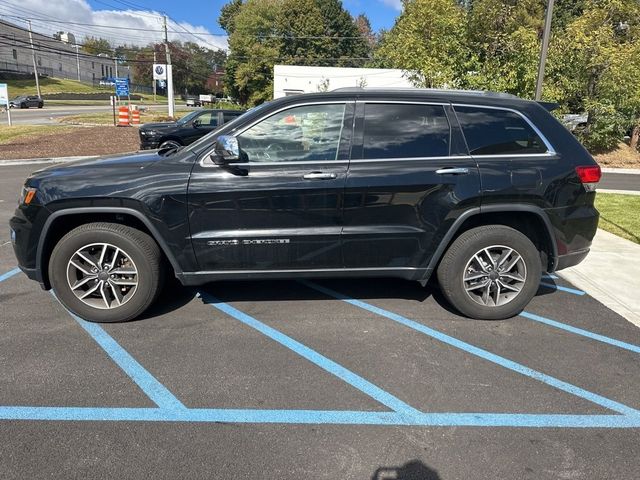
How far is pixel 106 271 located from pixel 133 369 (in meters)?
0.96

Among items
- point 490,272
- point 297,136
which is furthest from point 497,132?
point 297,136

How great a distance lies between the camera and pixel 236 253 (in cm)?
385

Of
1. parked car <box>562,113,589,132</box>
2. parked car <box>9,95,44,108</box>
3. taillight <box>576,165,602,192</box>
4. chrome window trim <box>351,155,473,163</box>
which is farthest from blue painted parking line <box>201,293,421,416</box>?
parked car <box>9,95,44,108</box>

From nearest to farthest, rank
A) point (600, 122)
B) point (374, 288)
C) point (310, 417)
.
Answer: point (310, 417) → point (374, 288) → point (600, 122)

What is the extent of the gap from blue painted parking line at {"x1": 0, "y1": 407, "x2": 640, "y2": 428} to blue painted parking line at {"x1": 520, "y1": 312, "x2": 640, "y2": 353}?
1.06 metres

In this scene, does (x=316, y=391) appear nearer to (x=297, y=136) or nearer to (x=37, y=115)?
(x=297, y=136)

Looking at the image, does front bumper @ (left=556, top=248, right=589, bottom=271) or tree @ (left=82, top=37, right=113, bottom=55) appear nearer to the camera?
front bumper @ (left=556, top=248, right=589, bottom=271)

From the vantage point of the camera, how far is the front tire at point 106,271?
3.84 m

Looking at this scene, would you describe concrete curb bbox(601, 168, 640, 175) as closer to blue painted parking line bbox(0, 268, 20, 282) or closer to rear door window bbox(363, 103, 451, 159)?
rear door window bbox(363, 103, 451, 159)

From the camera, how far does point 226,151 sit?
11.6 ft

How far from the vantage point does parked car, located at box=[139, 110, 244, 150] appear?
16.0m

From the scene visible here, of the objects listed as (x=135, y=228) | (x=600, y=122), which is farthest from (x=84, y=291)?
(x=600, y=122)

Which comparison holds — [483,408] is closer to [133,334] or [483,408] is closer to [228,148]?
[228,148]

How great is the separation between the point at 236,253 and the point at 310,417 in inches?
58.6
